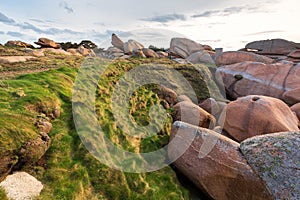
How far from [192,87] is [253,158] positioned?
950 cm

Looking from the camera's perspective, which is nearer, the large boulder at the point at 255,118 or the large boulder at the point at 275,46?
the large boulder at the point at 255,118

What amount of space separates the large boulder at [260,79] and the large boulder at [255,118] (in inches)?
235

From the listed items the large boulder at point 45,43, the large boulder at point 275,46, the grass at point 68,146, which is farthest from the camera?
the large boulder at point 275,46

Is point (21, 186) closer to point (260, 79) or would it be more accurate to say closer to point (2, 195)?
point (2, 195)

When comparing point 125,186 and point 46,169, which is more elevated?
point 46,169

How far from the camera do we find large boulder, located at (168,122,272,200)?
516 centimetres

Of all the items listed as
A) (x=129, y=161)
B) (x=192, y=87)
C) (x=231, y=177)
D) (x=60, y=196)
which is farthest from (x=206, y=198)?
(x=192, y=87)

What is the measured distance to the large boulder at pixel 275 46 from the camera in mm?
28797

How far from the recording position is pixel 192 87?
A: 14.0m

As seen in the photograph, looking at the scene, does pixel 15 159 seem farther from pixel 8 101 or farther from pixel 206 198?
pixel 206 198

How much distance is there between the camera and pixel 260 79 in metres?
15.3

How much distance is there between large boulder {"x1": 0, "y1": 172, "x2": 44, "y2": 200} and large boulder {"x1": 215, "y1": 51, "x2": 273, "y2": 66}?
18707 millimetres

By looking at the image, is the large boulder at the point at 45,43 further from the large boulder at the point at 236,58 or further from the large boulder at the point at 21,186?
the large boulder at the point at 21,186

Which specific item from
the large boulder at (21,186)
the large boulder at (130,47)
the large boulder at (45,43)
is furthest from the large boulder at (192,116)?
the large boulder at (45,43)
